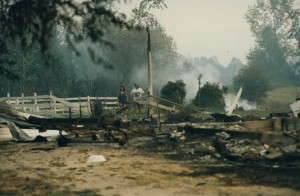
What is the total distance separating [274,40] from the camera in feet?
255

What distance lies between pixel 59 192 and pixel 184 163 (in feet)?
10.2

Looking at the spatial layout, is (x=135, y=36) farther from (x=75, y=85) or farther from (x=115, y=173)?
(x=115, y=173)

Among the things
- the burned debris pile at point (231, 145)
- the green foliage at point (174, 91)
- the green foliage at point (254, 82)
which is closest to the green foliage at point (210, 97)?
the green foliage at point (174, 91)

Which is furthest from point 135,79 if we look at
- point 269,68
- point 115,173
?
point 115,173

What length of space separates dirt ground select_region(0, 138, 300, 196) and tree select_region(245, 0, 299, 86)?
60.0 meters

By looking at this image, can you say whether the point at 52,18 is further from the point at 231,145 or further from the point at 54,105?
the point at 54,105

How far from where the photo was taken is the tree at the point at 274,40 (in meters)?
68.9

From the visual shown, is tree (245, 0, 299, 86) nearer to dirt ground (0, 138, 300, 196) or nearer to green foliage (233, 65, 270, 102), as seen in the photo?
green foliage (233, 65, 270, 102)

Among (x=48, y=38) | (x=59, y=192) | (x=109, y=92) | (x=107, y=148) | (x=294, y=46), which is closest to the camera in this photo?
(x=48, y=38)

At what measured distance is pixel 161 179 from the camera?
6.40m

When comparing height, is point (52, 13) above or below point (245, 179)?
above

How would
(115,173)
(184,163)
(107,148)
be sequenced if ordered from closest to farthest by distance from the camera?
1. (115,173)
2. (184,163)
3. (107,148)

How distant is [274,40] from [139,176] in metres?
77.3

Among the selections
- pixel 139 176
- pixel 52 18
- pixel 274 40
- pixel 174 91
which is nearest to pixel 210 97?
pixel 174 91
